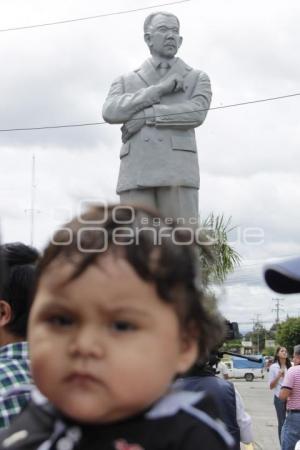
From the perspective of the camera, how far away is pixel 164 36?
22.3ft

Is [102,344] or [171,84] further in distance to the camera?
[171,84]

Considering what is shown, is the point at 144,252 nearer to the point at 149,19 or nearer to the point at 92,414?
the point at 92,414

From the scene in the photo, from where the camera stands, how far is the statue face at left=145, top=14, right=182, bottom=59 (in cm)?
680

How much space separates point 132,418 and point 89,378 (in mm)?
126

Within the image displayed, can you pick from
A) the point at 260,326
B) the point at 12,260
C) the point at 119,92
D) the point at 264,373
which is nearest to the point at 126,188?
the point at 119,92

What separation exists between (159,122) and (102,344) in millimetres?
5706

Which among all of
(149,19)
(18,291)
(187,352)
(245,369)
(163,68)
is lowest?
(245,369)

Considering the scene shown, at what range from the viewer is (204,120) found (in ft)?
22.9

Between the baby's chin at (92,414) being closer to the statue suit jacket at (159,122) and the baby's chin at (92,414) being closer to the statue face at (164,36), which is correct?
the statue suit jacket at (159,122)

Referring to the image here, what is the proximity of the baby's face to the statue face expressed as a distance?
5854mm

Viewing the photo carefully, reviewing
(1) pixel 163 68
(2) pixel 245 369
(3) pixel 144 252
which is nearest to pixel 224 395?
(3) pixel 144 252

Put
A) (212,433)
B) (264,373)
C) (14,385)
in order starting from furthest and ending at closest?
1. (264,373)
2. (14,385)
3. (212,433)

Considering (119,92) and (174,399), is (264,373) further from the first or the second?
(174,399)

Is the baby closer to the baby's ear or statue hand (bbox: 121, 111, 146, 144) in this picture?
the baby's ear
